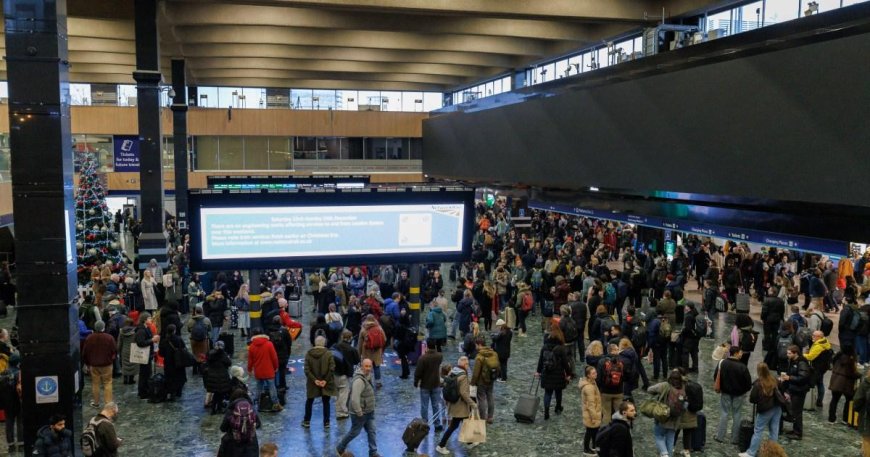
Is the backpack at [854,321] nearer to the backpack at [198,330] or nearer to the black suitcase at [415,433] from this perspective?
the black suitcase at [415,433]

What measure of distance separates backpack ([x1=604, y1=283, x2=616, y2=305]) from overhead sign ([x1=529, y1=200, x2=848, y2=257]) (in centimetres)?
185

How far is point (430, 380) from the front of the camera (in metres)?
10.3

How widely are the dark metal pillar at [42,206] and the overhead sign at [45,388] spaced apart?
0.01m

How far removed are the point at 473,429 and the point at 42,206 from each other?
→ 6040mm

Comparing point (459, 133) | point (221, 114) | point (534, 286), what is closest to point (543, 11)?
point (534, 286)

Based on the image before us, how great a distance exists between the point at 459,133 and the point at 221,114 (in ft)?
56.5

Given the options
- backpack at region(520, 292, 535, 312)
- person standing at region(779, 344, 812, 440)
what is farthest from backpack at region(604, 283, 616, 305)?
person standing at region(779, 344, 812, 440)

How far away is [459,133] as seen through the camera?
31.1 meters

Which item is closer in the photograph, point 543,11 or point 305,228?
point 305,228

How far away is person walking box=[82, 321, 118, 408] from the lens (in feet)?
36.3

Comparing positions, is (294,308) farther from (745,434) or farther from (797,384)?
(797,384)

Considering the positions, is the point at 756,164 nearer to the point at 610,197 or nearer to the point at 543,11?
the point at 610,197

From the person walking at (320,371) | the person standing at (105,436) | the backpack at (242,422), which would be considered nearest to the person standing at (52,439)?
the person standing at (105,436)

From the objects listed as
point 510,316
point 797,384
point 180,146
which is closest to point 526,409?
point 797,384
